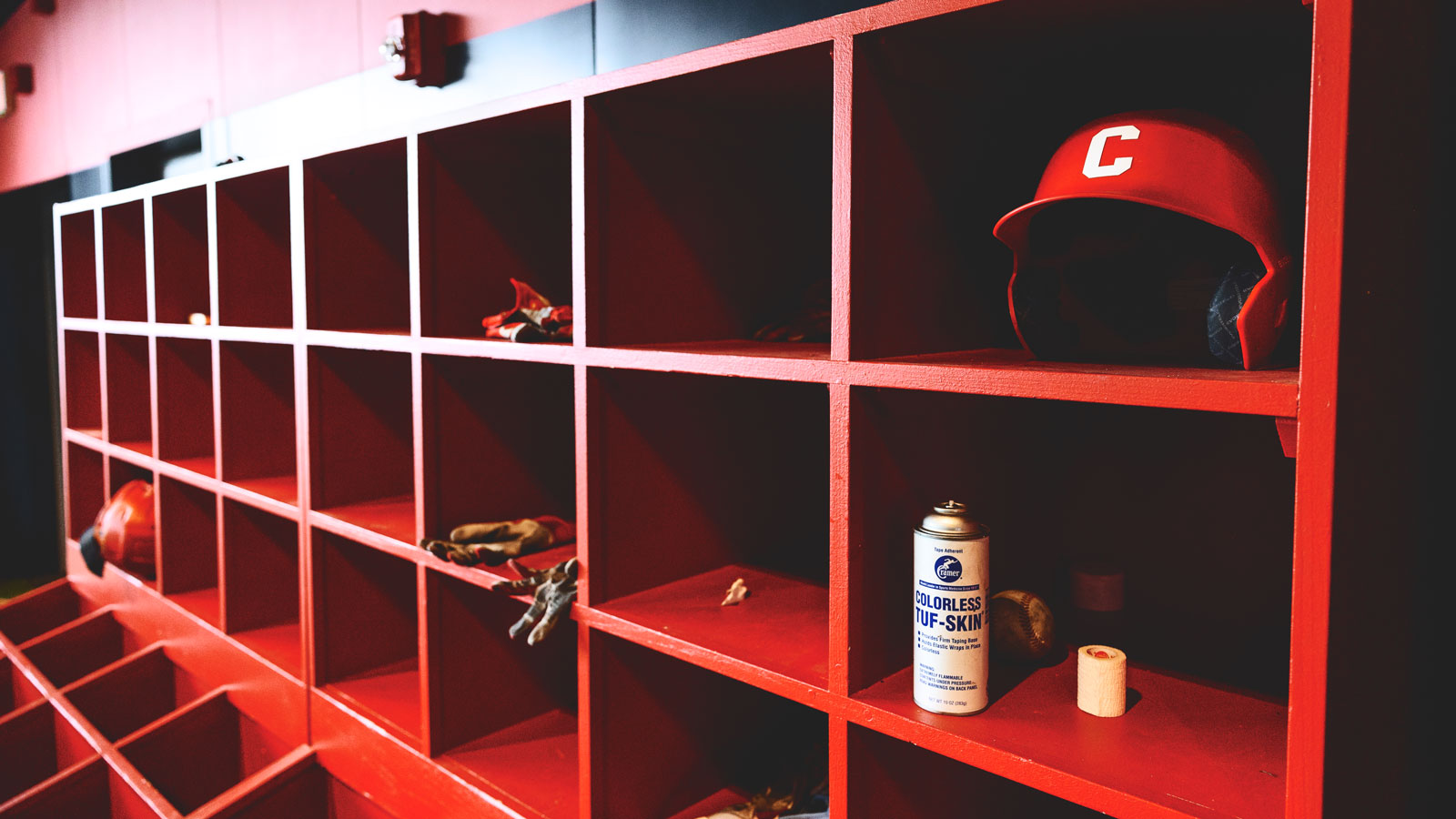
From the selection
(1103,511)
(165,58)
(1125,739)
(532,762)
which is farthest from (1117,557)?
(165,58)

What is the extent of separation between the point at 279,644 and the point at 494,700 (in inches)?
33.7

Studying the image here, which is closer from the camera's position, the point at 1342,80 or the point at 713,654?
the point at 1342,80

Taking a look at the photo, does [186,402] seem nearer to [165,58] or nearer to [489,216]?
[489,216]

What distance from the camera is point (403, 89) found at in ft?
8.66

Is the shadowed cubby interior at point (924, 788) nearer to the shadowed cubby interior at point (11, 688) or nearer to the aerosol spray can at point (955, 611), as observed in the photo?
the aerosol spray can at point (955, 611)

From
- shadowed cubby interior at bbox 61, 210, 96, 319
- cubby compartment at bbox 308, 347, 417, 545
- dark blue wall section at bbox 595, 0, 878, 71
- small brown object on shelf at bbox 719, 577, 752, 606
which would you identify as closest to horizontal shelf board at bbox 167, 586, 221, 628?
cubby compartment at bbox 308, 347, 417, 545

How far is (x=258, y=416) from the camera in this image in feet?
8.27

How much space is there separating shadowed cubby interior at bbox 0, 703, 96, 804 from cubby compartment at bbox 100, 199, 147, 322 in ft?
4.28

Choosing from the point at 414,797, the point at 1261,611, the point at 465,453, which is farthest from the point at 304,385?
the point at 1261,611

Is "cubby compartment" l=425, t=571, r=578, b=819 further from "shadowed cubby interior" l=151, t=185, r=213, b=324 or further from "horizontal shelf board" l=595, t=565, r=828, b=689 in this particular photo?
"shadowed cubby interior" l=151, t=185, r=213, b=324

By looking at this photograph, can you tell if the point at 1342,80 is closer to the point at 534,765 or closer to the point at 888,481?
the point at 888,481

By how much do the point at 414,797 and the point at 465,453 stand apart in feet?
2.33

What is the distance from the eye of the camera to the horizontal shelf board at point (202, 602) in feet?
8.54

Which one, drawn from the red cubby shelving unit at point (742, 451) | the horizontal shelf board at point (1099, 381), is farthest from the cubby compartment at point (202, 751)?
the horizontal shelf board at point (1099, 381)
